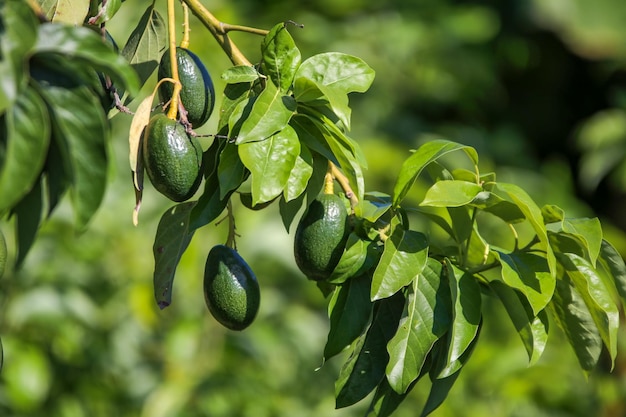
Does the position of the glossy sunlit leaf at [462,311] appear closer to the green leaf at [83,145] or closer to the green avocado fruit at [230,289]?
the green avocado fruit at [230,289]

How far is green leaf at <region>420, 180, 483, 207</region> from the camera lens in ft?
3.33

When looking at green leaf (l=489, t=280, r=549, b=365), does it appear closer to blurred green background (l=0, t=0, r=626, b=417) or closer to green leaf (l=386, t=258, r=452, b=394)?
green leaf (l=386, t=258, r=452, b=394)

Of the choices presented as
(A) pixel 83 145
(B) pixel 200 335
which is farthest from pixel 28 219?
(B) pixel 200 335

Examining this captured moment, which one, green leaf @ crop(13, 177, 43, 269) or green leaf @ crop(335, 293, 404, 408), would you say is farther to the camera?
green leaf @ crop(335, 293, 404, 408)

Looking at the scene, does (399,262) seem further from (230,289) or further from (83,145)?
(83,145)

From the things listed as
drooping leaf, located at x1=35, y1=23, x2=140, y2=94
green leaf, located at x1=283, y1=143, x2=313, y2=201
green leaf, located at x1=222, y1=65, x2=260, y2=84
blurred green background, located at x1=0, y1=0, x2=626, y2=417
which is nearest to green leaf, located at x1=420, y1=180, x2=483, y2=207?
green leaf, located at x1=283, y1=143, x2=313, y2=201

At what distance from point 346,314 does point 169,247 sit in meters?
0.24

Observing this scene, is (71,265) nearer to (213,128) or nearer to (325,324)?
(213,128)

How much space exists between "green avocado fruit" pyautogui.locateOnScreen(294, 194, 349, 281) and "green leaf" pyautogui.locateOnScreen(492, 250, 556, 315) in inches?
7.5

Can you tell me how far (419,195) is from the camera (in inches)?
123

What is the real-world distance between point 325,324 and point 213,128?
2.35 feet

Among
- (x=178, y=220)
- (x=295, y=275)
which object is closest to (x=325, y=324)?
(x=295, y=275)

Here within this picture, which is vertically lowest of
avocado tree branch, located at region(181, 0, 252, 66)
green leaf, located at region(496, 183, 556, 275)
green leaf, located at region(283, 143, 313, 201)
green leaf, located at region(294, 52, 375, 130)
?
green leaf, located at region(496, 183, 556, 275)

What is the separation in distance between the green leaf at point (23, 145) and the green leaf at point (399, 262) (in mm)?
424
